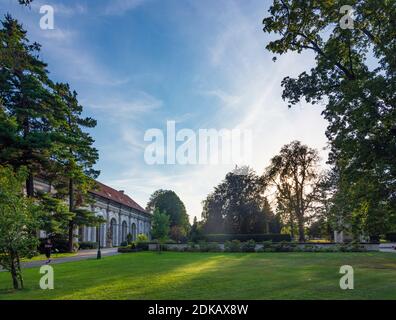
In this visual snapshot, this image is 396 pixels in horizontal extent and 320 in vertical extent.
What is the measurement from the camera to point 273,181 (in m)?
50.2

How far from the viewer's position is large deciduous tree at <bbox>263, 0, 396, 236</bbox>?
1358 centimetres

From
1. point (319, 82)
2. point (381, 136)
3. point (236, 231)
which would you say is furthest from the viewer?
point (236, 231)

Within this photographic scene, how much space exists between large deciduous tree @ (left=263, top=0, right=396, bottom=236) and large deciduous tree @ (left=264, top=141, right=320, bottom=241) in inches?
1200

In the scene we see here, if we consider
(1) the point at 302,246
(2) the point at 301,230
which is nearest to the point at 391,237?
(2) the point at 301,230

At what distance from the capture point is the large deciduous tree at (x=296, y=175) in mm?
48406

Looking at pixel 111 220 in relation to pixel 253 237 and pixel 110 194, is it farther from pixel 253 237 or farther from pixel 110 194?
pixel 253 237

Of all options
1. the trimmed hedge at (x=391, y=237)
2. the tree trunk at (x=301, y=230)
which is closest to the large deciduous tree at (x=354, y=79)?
the tree trunk at (x=301, y=230)

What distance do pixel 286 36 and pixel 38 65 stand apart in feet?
79.0

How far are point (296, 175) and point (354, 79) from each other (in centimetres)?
3396

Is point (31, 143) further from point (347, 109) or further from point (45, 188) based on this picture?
point (347, 109)

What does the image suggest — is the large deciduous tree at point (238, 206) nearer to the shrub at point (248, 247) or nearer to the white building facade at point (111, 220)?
the white building facade at point (111, 220)

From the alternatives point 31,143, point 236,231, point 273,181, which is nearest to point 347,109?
point 31,143

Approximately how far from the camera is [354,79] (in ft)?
52.0

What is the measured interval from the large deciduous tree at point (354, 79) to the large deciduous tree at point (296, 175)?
100 ft
